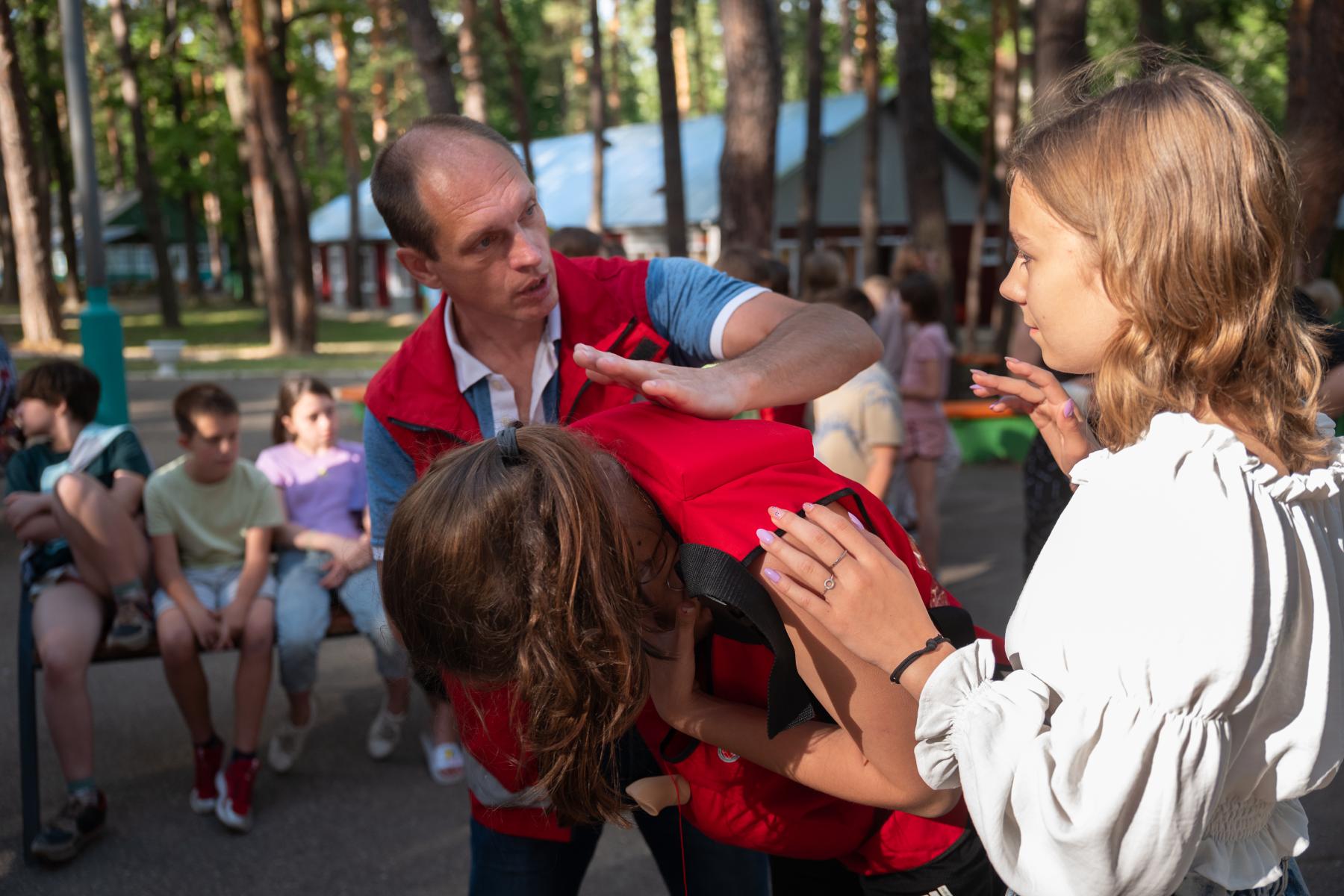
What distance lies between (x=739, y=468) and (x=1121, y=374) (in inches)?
20.2

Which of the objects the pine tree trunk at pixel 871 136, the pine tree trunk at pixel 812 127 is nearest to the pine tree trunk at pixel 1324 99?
the pine tree trunk at pixel 812 127

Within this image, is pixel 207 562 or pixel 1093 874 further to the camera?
pixel 207 562

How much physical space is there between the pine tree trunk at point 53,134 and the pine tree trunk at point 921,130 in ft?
62.8

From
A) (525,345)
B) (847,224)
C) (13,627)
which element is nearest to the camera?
(525,345)

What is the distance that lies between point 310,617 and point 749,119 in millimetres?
6142

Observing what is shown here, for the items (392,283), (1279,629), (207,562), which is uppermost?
(1279,629)

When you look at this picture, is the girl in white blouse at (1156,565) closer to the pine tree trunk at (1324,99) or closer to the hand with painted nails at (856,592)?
the hand with painted nails at (856,592)

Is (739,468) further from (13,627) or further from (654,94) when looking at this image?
(654,94)

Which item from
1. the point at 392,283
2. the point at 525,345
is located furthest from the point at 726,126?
the point at 392,283

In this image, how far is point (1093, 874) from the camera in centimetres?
121

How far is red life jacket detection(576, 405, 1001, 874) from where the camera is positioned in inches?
59.8

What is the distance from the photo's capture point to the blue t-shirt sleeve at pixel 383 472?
92.8 inches

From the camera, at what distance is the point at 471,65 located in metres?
14.3

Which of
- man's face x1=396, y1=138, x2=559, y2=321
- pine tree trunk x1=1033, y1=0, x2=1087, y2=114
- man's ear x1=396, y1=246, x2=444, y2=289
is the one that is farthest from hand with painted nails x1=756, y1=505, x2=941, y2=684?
pine tree trunk x1=1033, y1=0, x2=1087, y2=114
